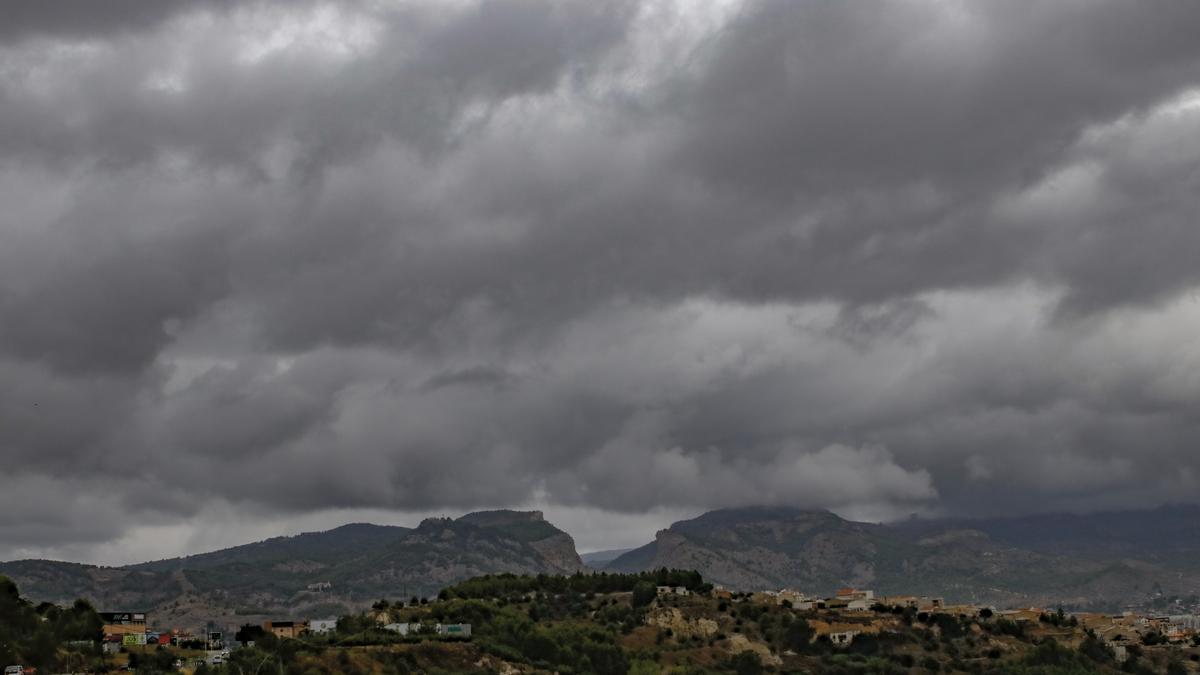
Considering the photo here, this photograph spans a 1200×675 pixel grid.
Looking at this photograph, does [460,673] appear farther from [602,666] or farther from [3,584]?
[3,584]

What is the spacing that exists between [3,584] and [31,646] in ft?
92.4

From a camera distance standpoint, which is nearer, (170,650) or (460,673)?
(460,673)

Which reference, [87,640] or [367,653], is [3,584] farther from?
[367,653]

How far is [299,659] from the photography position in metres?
161

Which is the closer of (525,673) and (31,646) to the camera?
(31,646)

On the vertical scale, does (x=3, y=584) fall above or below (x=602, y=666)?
above

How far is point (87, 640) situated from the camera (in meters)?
173

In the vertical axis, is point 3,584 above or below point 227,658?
above

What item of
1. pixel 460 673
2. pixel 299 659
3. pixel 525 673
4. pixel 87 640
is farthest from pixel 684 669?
pixel 87 640

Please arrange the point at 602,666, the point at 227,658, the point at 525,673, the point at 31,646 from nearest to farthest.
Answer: the point at 31,646, the point at 227,658, the point at 525,673, the point at 602,666

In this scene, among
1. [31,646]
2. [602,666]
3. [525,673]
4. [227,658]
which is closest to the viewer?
[31,646]

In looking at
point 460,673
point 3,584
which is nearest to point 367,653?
point 460,673

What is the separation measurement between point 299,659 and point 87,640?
102 ft

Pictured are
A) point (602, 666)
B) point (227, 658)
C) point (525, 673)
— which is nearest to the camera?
point (227, 658)
